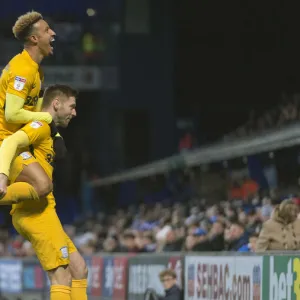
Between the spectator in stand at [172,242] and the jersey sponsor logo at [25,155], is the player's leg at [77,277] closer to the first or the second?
the jersey sponsor logo at [25,155]

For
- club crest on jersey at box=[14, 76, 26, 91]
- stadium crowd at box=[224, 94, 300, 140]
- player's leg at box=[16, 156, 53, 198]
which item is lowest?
player's leg at box=[16, 156, 53, 198]

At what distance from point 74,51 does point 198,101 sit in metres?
4.32

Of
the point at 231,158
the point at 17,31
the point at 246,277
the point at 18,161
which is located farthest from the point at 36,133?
the point at 231,158

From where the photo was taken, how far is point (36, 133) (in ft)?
27.1

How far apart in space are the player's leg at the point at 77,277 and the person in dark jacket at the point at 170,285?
4766 mm

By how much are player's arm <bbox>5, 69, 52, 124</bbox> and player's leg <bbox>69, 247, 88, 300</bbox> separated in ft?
3.57

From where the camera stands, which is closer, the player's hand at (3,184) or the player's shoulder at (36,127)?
the player's hand at (3,184)

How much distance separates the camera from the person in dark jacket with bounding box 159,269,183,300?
1324 cm

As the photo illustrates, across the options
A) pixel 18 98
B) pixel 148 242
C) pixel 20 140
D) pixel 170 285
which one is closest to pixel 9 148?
pixel 20 140

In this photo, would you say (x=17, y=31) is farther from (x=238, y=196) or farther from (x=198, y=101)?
(x=198, y=101)

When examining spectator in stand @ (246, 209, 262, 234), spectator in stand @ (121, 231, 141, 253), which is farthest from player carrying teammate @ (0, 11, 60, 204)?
spectator in stand @ (121, 231, 141, 253)

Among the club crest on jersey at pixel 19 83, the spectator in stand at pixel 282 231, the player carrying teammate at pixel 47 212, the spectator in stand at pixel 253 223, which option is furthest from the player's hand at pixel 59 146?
the spectator in stand at pixel 253 223

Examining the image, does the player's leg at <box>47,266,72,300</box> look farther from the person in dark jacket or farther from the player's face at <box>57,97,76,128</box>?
the person in dark jacket

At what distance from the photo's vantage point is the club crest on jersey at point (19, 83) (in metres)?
8.19
